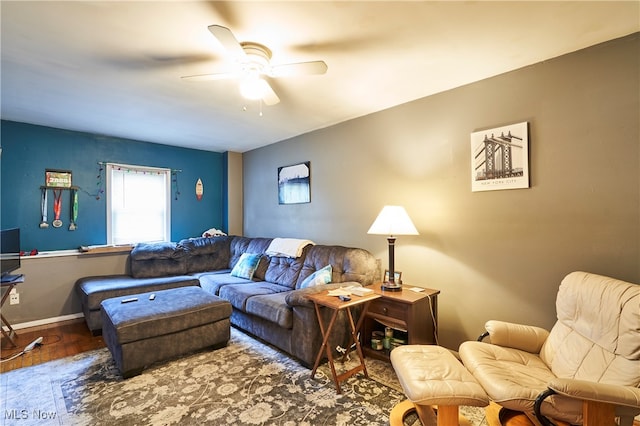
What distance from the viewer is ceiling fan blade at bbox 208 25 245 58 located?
146 centimetres

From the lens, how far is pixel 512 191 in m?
2.32

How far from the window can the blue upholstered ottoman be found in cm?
179

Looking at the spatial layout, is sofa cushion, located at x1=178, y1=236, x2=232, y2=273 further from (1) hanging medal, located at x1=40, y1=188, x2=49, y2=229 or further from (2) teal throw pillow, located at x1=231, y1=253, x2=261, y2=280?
(1) hanging medal, located at x1=40, y1=188, x2=49, y2=229

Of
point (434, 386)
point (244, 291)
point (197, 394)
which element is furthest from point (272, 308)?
point (434, 386)

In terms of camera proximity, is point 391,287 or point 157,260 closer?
point 391,287

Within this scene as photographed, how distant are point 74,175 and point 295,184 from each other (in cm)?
293

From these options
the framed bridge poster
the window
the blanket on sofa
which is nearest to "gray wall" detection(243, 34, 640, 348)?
the framed bridge poster

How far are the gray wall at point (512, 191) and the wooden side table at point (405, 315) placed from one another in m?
0.23

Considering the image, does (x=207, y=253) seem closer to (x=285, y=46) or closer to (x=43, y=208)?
(x=43, y=208)

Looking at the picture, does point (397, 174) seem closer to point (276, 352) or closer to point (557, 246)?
point (557, 246)

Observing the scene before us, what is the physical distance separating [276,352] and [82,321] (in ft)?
9.00

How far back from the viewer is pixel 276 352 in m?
2.82

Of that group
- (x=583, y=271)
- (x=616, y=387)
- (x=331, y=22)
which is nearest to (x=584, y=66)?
(x=583, y=271)

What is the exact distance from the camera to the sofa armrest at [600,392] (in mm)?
1273
